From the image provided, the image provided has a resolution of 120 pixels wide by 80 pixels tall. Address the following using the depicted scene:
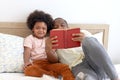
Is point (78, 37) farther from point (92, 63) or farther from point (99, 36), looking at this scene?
point (99, 36)

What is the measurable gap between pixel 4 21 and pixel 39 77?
59 centimetres

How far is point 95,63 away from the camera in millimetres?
1379

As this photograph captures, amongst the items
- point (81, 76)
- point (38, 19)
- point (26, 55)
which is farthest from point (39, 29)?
point (81, 76)

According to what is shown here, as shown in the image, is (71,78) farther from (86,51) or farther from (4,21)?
(4,21)

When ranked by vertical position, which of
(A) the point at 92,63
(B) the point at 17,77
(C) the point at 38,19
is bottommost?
(B) the point at 17,77

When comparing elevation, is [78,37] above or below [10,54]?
above

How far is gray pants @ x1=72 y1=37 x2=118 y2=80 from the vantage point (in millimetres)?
1318

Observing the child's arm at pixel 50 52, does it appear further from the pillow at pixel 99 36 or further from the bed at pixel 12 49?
the pillow at pixel 99 36

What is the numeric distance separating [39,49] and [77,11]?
1.73 ft

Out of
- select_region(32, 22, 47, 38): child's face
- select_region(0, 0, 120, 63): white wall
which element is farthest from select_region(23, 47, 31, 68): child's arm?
select_region(0, 0, 120, 63): white wall

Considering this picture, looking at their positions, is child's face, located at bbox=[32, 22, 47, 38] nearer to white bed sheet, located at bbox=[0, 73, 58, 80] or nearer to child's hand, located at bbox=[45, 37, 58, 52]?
child's hand, located at bbox=[45, 37, 58, 52]

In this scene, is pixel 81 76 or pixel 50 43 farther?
pixel 50 43

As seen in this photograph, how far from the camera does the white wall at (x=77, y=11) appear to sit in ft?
5.93

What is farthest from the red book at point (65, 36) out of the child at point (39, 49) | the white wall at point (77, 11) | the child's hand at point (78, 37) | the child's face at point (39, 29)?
the white wall at point (77, 11)
